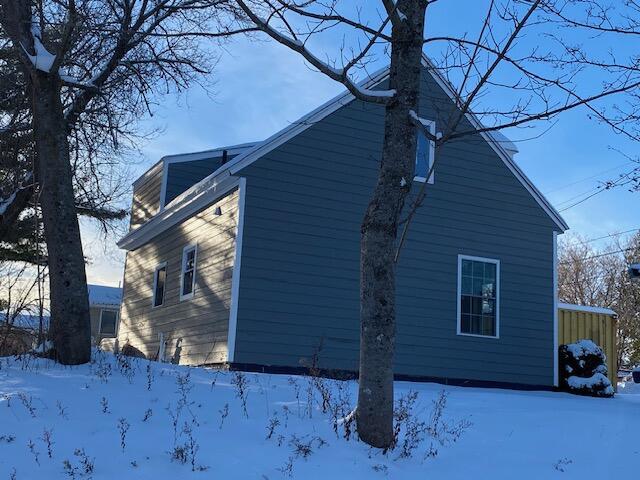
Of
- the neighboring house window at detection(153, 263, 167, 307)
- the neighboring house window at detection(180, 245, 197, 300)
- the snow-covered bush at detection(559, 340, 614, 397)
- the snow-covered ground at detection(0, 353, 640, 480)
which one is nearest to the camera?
the snow-covered ground at detection(0, 353, 640, 480)

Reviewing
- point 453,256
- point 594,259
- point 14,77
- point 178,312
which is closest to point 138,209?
point 178,312

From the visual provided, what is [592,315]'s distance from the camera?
1745 centimetres

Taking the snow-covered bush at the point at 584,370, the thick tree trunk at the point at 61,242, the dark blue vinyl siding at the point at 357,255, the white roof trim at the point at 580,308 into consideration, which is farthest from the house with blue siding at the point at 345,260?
the thick tree trunk at the point at 61,242

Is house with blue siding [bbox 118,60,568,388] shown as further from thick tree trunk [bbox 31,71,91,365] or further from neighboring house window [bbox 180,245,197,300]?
thick tree trunk [bbox 31,71,91,365]

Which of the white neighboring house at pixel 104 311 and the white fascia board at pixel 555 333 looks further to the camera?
the white neighboring house at pixel 104 311

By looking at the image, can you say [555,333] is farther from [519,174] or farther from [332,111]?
[332,111]

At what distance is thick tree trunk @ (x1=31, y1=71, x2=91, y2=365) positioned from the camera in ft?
29.7

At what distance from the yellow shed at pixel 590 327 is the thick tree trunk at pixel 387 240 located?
1084 cm

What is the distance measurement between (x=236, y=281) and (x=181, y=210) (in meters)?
3.64

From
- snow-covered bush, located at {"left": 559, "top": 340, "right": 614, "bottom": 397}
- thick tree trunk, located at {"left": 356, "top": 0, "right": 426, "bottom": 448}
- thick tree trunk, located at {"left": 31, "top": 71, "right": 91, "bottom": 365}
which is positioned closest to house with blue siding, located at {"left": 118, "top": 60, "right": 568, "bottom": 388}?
snow-covered bush, located at {"left": 559, "top": 340, "right": 614, "bottom": 397}

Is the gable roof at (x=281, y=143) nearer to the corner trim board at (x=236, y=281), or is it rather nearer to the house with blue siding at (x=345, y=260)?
the house with blue siding at (x=345, y=260)

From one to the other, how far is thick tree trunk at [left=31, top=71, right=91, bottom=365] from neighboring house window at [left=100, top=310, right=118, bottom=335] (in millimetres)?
24984

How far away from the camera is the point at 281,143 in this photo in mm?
13594

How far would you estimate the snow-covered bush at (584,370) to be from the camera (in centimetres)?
1520
